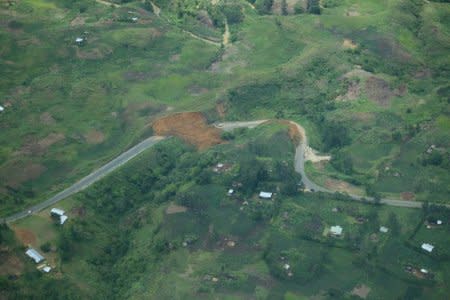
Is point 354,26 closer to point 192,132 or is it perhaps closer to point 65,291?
point 192,132

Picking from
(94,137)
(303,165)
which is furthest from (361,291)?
(94,137)

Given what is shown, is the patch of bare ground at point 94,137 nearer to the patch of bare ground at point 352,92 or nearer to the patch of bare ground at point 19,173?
the patch of bare ground at point 19,173

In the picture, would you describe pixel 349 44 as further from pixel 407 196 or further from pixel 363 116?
pixel 407 196

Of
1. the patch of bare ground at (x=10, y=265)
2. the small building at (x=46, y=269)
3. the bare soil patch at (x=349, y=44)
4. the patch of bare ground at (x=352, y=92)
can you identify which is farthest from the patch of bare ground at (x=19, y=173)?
the bare soil patch at (x=349, y=44)

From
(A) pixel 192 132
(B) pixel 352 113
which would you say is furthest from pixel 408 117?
(A) pixel 192 132

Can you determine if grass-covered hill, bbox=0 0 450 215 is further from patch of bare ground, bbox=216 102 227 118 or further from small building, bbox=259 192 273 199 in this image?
small building, bbox=259 192 273 199

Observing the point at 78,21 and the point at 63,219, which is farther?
the point at 78,21
